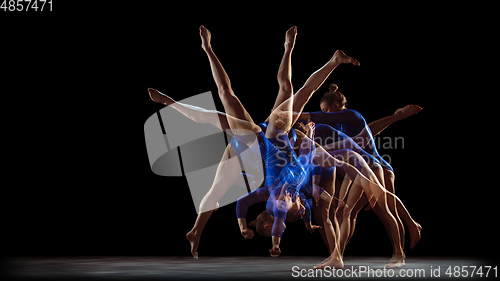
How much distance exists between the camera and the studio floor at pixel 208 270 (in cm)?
398

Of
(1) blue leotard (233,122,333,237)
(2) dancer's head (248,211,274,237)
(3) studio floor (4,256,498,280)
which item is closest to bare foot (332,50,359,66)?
(1) blue leotard (233,122,333,237)

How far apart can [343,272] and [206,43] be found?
226 cm

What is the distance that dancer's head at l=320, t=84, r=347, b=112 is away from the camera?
4.96m

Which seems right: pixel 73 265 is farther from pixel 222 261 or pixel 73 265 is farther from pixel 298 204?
pixel 298 204

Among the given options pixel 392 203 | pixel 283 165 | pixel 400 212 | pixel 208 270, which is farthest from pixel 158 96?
pixel 400 212

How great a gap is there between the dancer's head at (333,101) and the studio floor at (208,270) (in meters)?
1.45

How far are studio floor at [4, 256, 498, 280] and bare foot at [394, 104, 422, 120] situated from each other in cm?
145

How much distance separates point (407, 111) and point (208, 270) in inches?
98.0

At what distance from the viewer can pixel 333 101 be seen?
496cm

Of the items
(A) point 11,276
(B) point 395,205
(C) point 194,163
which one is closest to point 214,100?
(C) point 194,163

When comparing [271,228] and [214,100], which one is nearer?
[271,228]

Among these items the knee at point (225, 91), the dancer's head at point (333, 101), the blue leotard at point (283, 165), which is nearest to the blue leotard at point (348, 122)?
the dancer's head at point (333, 101)

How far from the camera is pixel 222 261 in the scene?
5.39 metres

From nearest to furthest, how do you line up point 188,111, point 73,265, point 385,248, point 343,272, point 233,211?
point 343,272 < point 188,111 < point 73,265 < point 233,211 < point 385,248
